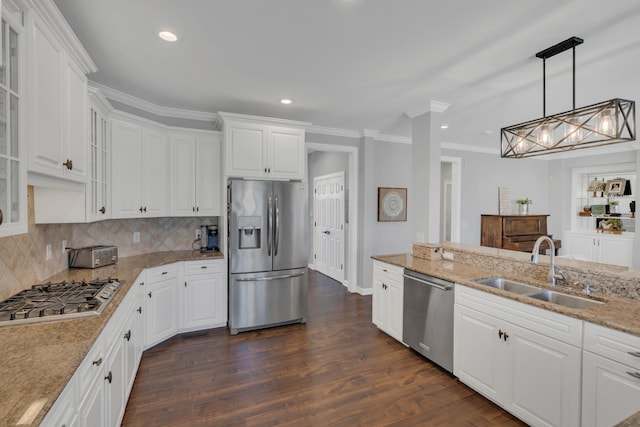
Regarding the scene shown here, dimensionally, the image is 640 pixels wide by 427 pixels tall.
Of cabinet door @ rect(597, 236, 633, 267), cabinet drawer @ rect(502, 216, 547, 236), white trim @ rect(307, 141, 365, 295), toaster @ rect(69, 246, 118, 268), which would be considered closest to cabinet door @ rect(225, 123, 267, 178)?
toaster @ rect(69, 246, 118, 268)

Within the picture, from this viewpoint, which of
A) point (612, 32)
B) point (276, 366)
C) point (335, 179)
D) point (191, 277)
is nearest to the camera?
point (612, 32)

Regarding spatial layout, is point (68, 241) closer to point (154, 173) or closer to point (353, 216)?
point (154, 173)

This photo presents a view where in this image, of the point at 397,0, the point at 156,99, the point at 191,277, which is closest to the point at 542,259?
the point at 397,0

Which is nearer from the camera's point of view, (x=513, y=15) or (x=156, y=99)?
(x=513, y=15)

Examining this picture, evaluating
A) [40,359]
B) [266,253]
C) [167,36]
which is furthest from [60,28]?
[266,253]

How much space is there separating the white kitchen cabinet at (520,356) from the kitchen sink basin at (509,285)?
1.13 feet

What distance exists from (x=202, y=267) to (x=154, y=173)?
1.20m

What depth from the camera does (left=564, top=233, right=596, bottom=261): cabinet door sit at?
6.13 meters

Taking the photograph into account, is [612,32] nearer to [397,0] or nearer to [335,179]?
[397,0]

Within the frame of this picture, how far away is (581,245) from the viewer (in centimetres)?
634

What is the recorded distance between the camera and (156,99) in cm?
348

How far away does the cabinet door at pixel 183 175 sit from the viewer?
3.63 metres

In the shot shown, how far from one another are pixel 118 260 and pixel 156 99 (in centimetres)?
183

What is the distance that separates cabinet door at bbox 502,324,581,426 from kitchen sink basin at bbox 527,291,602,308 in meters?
0.45
